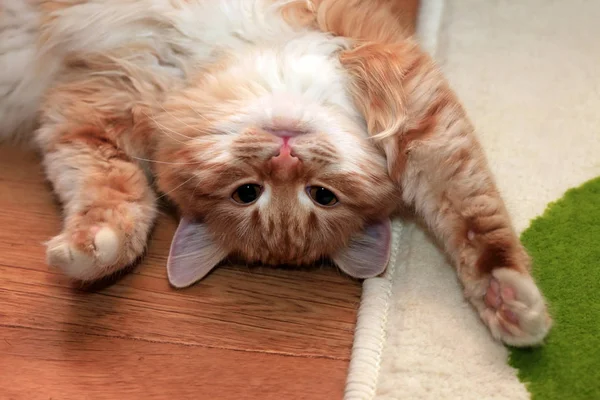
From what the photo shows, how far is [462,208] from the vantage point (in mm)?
1441

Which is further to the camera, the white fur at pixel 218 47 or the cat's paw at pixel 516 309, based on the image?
the white fur at pixel 218 47

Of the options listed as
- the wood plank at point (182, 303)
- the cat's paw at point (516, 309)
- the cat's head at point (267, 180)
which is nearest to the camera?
the cat's paw at point (516, 309)

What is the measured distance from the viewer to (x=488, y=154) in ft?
5.91

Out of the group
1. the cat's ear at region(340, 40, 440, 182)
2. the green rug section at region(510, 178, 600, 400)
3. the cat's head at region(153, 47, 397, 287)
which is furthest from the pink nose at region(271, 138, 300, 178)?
the green rug section at region(510, 178, 600, 400)

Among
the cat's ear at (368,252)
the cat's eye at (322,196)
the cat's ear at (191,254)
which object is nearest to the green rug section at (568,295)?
the cat's ear at (368,252)

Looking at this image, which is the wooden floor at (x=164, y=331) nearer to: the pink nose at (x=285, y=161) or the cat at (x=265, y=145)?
the cat at (x=265, y=145)

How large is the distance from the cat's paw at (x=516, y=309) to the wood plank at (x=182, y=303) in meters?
0.36

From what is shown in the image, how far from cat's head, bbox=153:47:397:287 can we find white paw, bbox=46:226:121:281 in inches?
6.9

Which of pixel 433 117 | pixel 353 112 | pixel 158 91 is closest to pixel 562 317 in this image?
pixel 433 117

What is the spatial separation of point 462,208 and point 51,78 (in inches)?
48.1

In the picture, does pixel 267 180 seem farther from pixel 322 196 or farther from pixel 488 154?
pixel 488 154

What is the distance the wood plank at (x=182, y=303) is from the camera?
1.50 m

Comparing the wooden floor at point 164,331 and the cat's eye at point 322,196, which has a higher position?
the cat's eye at point 322,196

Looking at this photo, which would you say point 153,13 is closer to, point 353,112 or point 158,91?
point 158,91
